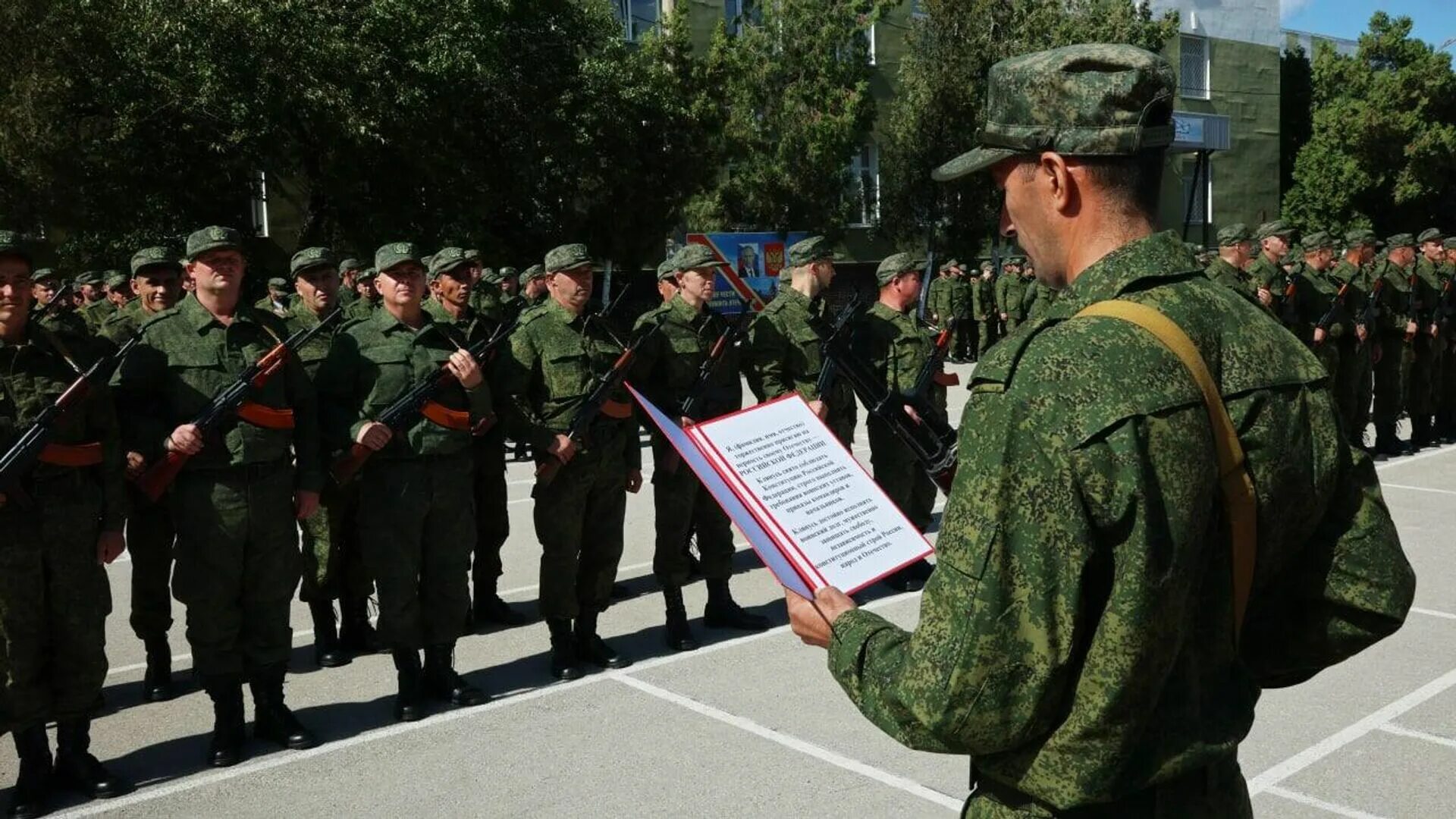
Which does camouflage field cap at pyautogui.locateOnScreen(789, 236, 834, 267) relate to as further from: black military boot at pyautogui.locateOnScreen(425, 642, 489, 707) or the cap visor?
the cap visor

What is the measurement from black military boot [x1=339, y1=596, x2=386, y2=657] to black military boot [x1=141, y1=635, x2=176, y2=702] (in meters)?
0.91

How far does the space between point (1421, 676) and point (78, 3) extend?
17432mm

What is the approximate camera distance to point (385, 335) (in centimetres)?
561

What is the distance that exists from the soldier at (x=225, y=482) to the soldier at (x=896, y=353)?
3925mm

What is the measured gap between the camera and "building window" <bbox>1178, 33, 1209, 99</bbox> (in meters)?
36.8

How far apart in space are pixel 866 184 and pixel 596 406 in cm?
2487

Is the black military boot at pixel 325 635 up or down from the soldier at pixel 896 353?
down

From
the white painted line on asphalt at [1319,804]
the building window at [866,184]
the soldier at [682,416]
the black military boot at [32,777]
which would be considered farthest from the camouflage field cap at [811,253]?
the building window at [866,184]

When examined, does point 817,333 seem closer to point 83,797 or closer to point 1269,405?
point 83,797

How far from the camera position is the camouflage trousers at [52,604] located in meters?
4.45

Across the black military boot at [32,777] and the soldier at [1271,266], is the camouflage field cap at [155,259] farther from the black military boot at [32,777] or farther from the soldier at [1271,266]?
the soldier at [1271,266]

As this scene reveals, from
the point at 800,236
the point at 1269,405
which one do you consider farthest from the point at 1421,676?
the point at 800,236

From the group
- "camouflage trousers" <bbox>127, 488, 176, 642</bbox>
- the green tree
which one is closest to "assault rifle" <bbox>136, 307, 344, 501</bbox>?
"camouflage trousers" <bbox>127, 488, 176, 642</bbox>

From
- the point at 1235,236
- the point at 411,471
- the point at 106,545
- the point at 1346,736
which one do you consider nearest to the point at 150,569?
the point at 106,545
